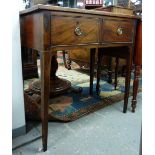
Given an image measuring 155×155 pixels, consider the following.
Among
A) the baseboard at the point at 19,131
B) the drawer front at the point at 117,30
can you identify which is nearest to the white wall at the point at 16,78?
the baseboard at the point at 19,131

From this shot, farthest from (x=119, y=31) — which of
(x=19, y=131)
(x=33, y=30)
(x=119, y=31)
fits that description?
(x=19, y=131)

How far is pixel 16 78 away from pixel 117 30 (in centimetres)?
76

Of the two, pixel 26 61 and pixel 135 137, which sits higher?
pixel 26 61

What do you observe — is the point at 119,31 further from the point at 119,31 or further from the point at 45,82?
the point at 45,82

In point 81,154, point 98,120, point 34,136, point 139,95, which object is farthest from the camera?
point 139,95

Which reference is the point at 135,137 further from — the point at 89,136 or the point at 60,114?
the point at 60,114

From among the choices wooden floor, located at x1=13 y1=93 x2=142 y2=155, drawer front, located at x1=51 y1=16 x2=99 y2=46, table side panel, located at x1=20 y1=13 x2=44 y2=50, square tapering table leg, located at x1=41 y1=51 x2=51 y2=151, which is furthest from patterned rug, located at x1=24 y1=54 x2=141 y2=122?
drawer front, located at x1=51 y1=16 x2=99 y2=46

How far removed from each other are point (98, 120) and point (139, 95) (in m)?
0.73

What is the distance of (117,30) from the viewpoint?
1.40 m

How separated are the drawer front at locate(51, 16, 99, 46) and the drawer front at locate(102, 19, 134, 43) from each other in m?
0.09
